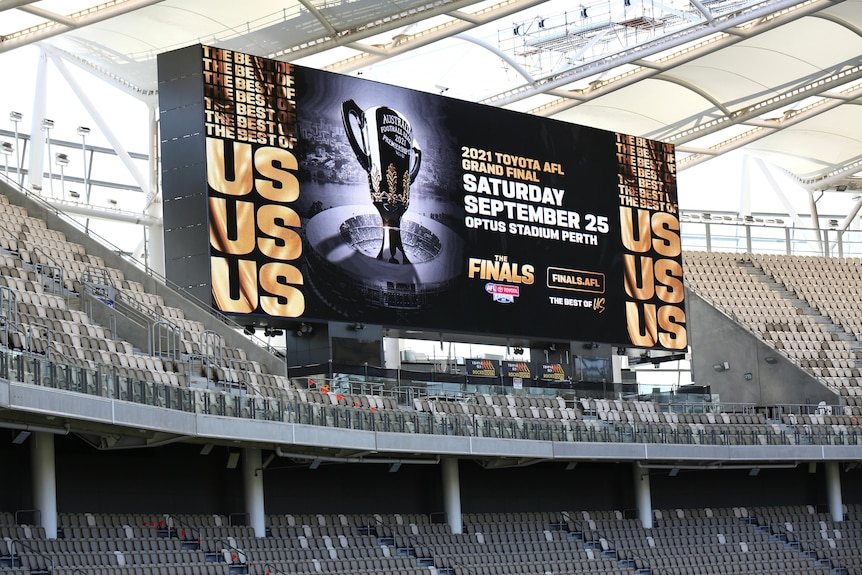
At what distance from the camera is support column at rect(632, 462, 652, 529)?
32.2 metres

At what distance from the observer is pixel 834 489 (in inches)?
1401

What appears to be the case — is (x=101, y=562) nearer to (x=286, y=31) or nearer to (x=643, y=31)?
(x=286, y=31)

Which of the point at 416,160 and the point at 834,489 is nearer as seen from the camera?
the point at 416,160

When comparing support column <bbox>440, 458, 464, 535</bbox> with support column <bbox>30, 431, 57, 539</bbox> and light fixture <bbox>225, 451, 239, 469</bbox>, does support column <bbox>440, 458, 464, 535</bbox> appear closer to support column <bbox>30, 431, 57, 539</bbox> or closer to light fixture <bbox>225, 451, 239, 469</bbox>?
light fixture <bbox>225, 451, 239, 469</bbox>

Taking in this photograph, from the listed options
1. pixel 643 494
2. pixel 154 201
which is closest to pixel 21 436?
pixel 643 494

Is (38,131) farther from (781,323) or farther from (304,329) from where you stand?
(781,323)

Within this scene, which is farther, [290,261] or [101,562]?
[290,261]

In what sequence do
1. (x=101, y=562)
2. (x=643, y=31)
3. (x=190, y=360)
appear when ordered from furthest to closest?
(x=643, y=31)
(x=190, y=360)
(x=101, y=562)

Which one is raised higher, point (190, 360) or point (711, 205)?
point (711, 205)

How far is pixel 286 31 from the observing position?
32.5 m

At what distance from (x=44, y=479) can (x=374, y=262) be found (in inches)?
333

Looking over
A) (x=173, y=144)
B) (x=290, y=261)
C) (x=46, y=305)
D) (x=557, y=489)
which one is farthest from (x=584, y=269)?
(x=46, y=305)

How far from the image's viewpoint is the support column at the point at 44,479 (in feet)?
70.2

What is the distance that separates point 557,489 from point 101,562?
13.3 m
